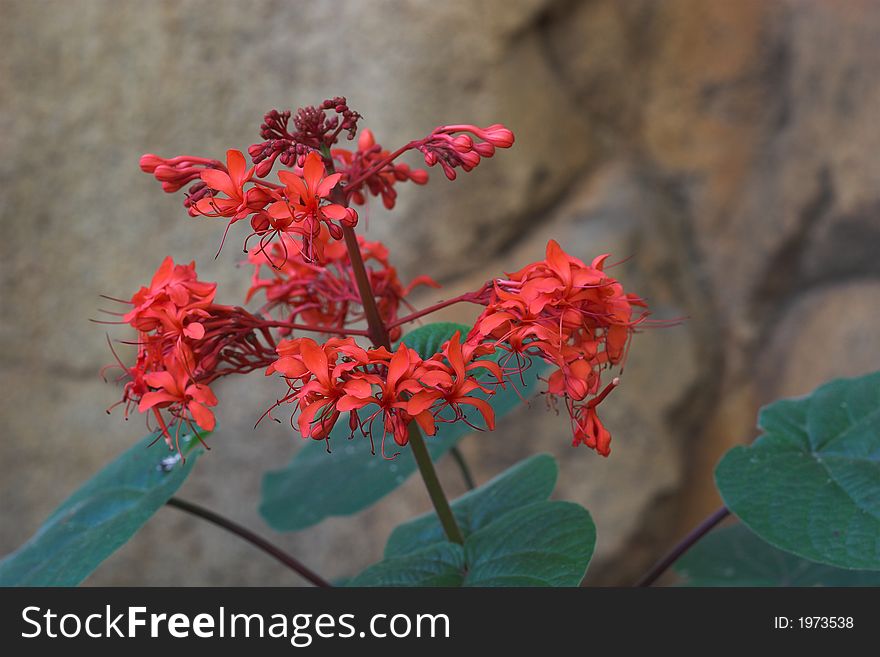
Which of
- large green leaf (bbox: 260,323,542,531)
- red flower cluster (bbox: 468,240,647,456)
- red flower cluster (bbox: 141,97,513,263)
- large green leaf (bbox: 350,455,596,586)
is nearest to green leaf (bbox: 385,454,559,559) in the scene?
large green leaf (bbox: 260,323,542,531)

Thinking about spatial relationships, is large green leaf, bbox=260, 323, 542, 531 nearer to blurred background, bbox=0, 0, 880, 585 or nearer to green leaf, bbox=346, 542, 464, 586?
green leaf, bbox=346, 542, 464, 586

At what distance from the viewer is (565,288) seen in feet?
2.16

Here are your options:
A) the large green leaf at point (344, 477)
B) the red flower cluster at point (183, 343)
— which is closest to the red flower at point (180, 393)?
the red flower cluster at point (183, 343)

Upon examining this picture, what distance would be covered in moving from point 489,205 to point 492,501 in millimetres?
1008

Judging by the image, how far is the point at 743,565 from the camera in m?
1.13

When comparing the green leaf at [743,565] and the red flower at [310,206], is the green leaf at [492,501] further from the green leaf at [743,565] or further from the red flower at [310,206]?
the red flower at [310,206]

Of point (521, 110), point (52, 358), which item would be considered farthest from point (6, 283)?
point (521, 110)

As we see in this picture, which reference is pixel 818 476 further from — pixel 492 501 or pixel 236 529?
pixel 236 529

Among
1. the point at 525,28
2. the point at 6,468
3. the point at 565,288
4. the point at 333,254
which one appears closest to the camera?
the point at 565,288

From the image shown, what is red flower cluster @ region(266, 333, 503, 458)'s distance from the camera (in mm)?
620

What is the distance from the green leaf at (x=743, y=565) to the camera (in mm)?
1074

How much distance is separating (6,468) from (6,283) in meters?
0.40
